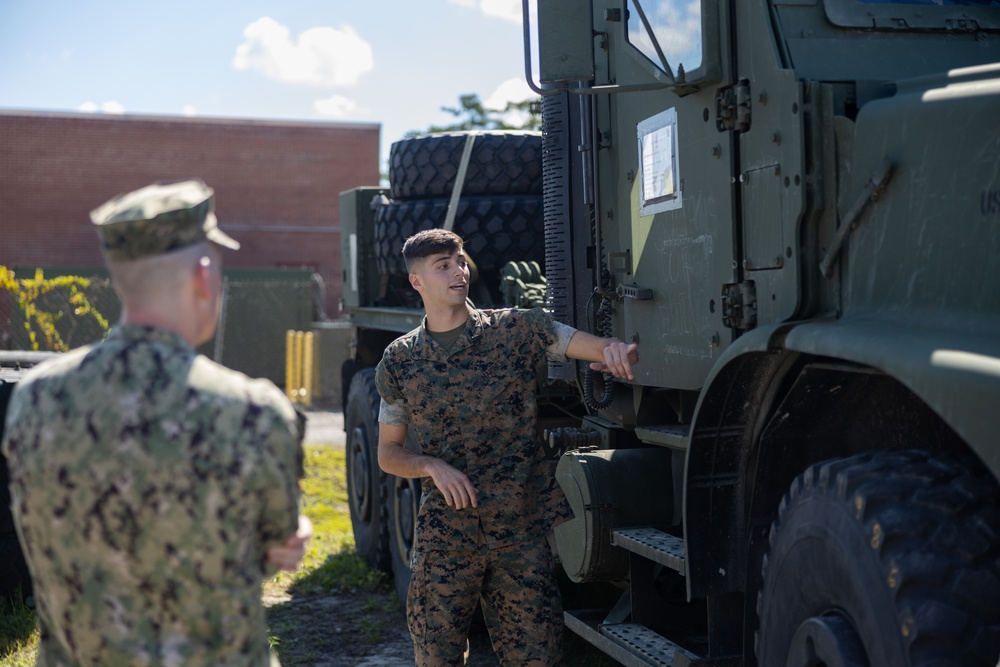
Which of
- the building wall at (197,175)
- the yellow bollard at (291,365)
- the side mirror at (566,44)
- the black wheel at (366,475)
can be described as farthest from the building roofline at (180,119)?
the side mirror at (566,44)

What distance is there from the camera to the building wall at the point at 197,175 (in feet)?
105

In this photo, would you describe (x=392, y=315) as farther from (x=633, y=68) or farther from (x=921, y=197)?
(x=921, y=197)

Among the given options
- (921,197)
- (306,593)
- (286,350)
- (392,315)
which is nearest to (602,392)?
(921,197)

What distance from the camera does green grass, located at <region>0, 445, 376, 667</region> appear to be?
241 inches

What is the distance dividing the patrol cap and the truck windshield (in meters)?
2.10

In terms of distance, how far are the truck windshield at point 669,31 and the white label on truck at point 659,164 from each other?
21cm

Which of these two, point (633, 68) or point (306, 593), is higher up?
point (633, 68)

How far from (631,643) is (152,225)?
2.57 meters

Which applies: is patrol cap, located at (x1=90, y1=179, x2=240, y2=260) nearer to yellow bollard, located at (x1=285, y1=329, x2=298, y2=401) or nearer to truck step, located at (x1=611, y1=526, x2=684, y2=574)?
truck step, located at (x1=611, y1=526, x2=684, y2=574)

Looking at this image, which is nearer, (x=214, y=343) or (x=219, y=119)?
(x=214, y=343)

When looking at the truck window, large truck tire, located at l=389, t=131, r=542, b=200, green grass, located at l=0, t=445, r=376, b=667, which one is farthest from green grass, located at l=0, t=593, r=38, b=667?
the truck window

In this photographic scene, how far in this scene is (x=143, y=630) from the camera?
2146mm

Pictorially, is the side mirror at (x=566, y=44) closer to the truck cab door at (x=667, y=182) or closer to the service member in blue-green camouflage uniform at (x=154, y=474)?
the truck cab door at (x=667, y=182)

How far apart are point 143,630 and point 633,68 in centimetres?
294
